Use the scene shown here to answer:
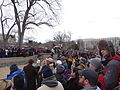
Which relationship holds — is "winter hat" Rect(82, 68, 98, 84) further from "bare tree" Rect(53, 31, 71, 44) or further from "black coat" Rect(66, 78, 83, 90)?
"bare tree" Rect(53, 31, 71, 44)

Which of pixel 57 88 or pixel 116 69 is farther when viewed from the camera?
pixel 57 88

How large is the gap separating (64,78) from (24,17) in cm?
2391

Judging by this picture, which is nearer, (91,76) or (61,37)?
(91,76)

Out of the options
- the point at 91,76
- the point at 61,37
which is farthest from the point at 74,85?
the point at 61,37

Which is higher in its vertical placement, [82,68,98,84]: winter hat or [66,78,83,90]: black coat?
[82,68,98,84]: winter hat

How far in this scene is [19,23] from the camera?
2666 centimetres

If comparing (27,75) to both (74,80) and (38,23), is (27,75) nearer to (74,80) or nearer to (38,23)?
(74,80)

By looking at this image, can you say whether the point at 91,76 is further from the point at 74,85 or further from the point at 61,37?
the point at 61,37

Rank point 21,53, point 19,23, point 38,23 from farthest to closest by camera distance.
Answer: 1. point 38,23
2. point 19,23
3. point 21,53

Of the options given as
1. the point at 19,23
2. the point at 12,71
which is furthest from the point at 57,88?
the point at 19,23

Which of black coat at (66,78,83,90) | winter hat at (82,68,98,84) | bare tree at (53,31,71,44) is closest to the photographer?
winter hat at (82,68,98,84)

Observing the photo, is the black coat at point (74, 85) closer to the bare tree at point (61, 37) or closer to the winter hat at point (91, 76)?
the winter hat at point (91, 76)

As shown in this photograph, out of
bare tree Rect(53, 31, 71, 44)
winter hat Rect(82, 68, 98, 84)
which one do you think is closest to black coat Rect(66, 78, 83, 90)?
winter hat Rect(82, 68, 98, 84)

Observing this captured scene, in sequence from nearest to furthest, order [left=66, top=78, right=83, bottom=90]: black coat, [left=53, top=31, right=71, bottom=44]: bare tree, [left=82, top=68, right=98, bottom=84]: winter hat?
[left=82, top=68, right=98, bottom=84]: winter hat → [left=66, top=78, right=83, bottom=90]: black coat → [left=53, top=31, right=71, bottom=44]: bare tree
